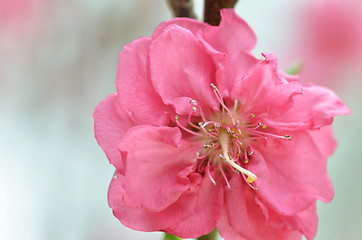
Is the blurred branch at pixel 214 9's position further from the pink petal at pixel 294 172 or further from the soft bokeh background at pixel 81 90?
the soft bokeh background at pixel 81 90

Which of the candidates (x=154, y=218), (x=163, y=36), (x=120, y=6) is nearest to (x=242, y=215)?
(x=154, y=218)

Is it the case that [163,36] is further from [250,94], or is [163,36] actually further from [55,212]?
[55,212]

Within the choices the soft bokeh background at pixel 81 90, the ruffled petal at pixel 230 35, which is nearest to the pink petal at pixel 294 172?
the ruffled petal at pixel 230 35

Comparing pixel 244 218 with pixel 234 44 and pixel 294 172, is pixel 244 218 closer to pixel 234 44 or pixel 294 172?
pixel 294 172

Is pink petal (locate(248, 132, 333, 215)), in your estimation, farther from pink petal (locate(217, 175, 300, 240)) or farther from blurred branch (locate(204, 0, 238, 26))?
blurred branch (locate(204, 0, 238, 26))

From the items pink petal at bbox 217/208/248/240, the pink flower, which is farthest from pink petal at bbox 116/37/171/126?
pink petal at bbox 217/208/248/240
